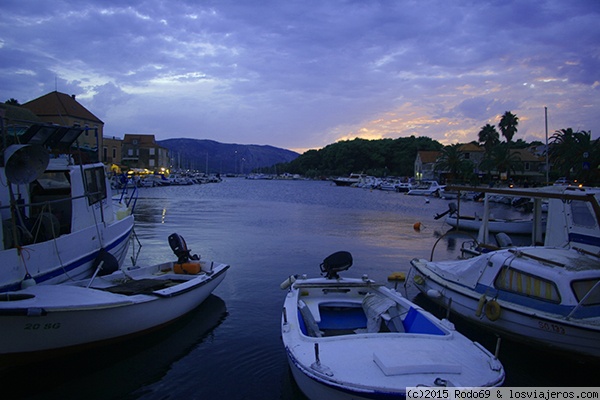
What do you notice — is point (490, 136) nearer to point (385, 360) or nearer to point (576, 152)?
point (576, 152)

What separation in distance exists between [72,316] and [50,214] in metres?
3.19

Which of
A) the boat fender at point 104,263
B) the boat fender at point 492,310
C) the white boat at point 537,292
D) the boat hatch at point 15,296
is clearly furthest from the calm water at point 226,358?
the boat fender at point 104,263

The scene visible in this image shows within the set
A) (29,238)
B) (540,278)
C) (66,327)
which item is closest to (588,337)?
(540,278)

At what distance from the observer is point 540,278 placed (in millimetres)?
8758

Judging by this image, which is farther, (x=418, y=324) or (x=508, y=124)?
(x=508, y=124)

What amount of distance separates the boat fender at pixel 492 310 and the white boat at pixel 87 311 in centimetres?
678

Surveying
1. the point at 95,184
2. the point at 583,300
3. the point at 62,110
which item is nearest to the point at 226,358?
the point at 95,184

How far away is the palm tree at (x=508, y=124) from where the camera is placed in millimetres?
90000

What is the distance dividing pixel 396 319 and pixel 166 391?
14.6 ft

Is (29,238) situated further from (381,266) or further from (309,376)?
(381,266)

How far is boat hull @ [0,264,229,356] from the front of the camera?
6914mm

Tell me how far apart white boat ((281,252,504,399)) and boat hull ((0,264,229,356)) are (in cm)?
303

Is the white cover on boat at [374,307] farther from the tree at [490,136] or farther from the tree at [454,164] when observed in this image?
the tree at [490,136]

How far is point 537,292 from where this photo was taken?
880 cm
